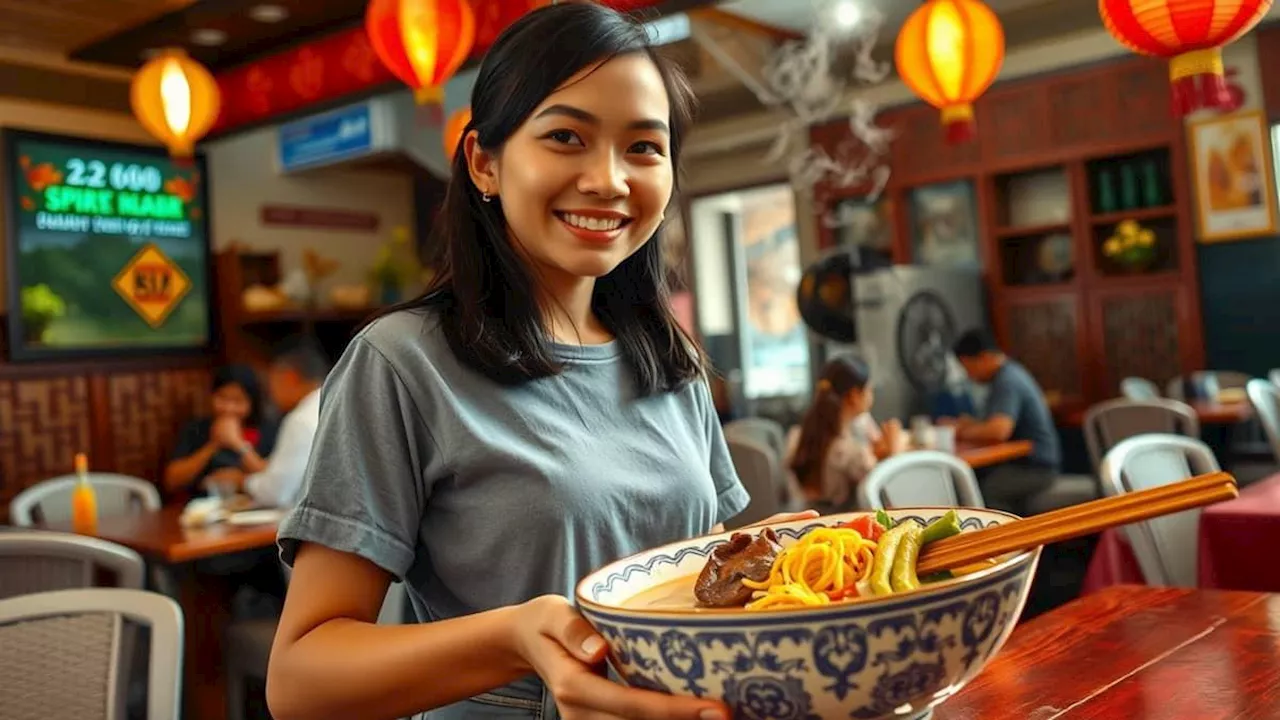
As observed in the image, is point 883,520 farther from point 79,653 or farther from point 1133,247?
point 1133,247

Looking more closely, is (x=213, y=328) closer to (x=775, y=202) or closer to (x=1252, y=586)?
(x=775, y=202)

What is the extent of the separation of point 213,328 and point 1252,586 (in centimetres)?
591

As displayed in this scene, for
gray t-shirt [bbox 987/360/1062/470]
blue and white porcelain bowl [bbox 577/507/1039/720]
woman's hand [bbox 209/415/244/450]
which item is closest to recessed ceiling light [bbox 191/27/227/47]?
woman's hand [bbox 209/415/244/450]

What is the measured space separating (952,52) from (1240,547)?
6.41ft

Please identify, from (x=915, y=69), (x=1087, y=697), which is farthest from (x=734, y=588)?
(x=915, y=69)

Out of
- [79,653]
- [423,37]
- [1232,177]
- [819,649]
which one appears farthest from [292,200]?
[819,649]

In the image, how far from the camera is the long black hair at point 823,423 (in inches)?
145

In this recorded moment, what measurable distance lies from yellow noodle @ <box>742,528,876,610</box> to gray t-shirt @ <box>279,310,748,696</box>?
0.24m

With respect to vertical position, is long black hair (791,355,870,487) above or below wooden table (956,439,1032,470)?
above

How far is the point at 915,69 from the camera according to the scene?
3.54 m

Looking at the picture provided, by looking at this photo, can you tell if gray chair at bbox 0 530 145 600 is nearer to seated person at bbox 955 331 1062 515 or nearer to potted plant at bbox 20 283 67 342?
seated person at bbox 955 331 1062 515

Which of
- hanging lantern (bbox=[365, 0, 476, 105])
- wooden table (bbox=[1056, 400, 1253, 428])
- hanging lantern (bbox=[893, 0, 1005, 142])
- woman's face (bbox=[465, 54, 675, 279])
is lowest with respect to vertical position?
wooden table (bbox=[1056, 400, 1253, 428])

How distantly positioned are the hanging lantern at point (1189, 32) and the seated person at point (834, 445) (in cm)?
155

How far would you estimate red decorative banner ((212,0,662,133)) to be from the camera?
15.9 ft
